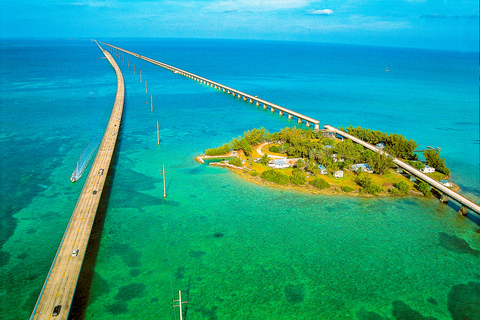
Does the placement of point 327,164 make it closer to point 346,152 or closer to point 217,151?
point 346,152

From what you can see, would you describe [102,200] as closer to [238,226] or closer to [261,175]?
[238,226]

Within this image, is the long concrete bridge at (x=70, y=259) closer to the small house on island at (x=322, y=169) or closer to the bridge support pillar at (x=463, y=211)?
the small house on island at (x=322, y=169)

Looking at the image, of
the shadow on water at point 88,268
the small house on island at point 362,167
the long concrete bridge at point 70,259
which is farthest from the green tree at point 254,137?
the shadow on water at point 88,268

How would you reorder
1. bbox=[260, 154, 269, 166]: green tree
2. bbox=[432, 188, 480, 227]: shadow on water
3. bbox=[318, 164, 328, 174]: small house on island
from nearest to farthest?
1. bbox=[432, 188, 480, 227]: shadow on water
2. bbox=[318, 164, 328, 174]: small house on island
3. bbox=[260, 154, 269, 166]: green tree

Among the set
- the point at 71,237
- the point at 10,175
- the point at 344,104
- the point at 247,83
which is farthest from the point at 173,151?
the point at 247,83

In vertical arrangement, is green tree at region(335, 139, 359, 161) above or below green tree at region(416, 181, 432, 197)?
above

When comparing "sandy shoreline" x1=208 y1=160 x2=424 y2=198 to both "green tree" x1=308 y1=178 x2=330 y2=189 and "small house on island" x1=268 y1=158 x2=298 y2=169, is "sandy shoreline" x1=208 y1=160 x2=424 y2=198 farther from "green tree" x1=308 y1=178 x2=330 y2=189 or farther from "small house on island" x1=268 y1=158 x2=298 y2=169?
"small house on island" x1=268 y1=158 x2=298 y2=169

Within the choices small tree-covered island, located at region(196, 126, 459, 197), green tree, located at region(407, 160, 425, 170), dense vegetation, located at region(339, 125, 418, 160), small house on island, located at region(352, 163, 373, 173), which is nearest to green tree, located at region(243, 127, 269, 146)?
small tree-covered island, located at region(196, 126, 459, 197)

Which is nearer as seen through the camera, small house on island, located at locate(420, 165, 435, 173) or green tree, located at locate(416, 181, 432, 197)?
green tree, located at locate(416, 181, 432, 197)
